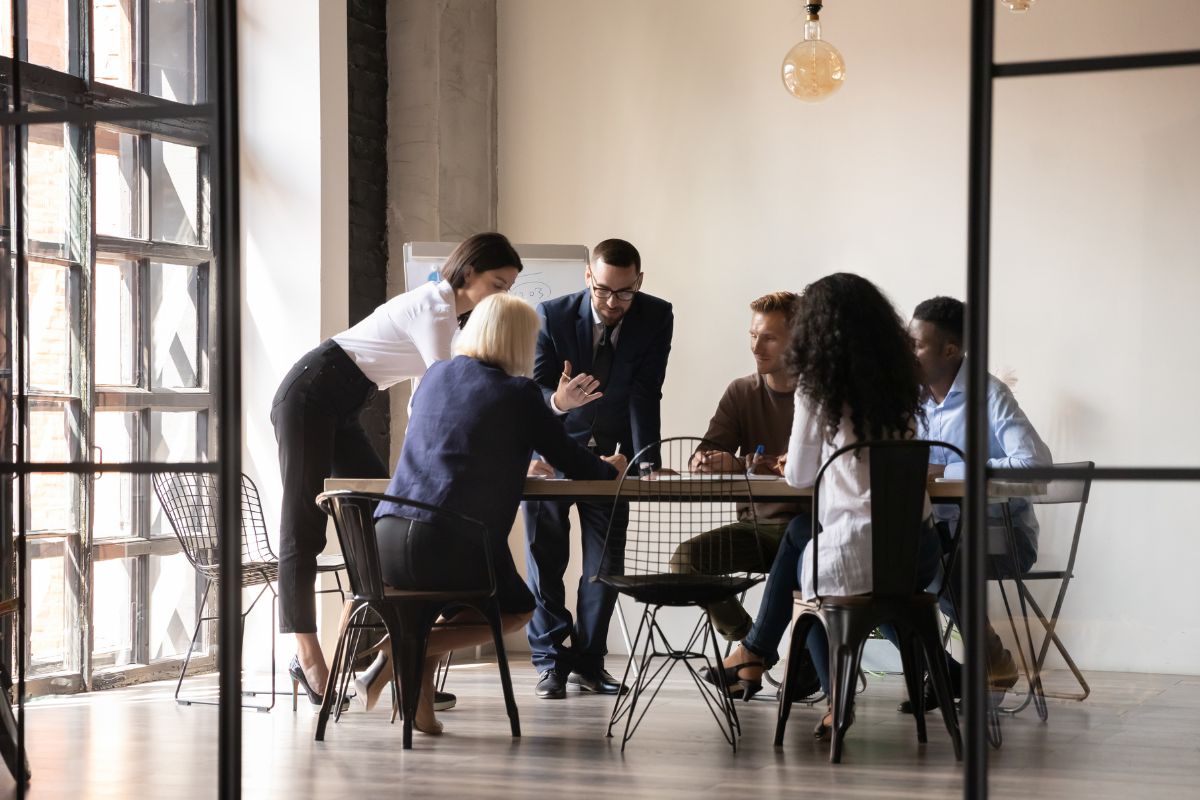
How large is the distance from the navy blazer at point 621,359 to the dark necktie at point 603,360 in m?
0.02

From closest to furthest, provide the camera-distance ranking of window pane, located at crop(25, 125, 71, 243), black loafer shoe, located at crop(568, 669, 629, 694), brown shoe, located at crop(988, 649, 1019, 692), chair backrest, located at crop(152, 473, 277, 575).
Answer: window pane, located at crop(25, 125, 71, 243), brown shoe, located at crop(988, 649, 1019, 692), chair backrest, located at crop(152, 473, 277, 575), black loafer shoe, located at crop(568, 669, 629, 694)

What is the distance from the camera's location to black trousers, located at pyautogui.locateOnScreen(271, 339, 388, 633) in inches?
179

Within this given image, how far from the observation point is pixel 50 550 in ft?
16.4

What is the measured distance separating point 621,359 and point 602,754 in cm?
169

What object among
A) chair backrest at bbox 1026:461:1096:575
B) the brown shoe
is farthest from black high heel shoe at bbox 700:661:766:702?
chair backrest at bbox 1026:461:1096:575

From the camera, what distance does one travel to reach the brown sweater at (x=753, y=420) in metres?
4.89

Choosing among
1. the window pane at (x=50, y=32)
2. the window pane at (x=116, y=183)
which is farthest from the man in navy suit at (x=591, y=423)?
the window pane at (x=50, y=32)

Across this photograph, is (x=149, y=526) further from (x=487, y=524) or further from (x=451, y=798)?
(x=451, y=798)

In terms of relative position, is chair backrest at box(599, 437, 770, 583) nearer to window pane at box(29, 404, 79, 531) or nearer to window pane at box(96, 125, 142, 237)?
window pane at box(29, 404, 79, 531)

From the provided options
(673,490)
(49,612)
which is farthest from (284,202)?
(673,490)

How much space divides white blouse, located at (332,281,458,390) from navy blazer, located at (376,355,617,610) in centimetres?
44

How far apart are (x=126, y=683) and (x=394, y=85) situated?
2.92 metres

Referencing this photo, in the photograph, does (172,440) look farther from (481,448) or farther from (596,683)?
(481,448)

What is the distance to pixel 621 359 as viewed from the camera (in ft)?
16.7
